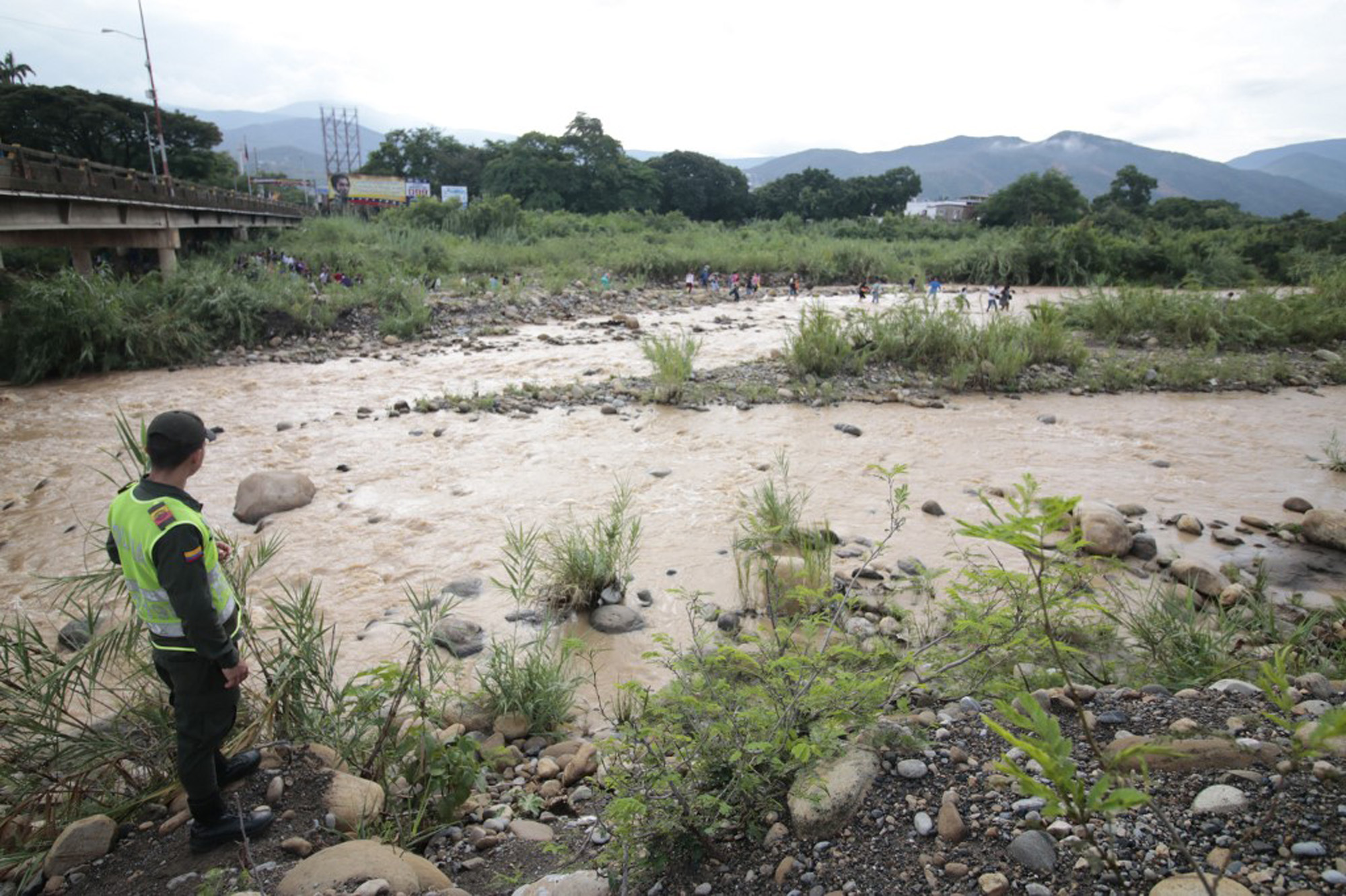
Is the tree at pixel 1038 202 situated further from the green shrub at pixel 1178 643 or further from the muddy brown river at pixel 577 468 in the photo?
the green shrub at pixel 1178 643

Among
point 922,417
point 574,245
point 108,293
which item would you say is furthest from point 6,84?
point 922,417

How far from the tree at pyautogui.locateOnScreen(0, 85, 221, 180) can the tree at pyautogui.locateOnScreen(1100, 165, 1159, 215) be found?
52774 millimetres

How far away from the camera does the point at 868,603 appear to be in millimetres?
4562

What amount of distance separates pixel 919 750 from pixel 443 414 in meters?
8.16

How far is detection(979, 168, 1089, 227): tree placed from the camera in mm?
40656

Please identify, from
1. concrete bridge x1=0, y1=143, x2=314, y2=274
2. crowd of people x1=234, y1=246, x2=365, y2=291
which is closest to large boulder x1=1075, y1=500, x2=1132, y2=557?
concrete bridge x1=0, y1=143, x2=314, y2=274

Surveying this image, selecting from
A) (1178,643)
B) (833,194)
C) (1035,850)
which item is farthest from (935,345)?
(833,194)

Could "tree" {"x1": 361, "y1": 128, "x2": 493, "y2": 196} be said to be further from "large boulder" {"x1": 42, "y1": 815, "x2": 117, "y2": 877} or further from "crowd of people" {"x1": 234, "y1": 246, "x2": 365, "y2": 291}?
"large boulder" {"x1": 42, "y1": 815, "x2": 117, "y2": 877}

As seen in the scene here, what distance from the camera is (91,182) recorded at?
43.0 ft

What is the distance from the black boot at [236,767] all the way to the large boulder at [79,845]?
316 millimetres

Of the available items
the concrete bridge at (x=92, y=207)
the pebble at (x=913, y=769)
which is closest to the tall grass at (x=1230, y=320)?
the pebble at (x=913, y=769)

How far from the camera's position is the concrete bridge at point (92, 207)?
36.9ft

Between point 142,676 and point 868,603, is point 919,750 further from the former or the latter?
point 142,676

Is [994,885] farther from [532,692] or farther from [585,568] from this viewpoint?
[585,568]
